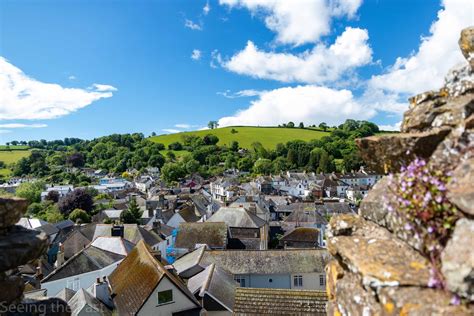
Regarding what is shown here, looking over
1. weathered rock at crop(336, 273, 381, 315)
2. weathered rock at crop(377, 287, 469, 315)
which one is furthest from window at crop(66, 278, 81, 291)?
weathered rock at crop(377, 287, 469, 315)

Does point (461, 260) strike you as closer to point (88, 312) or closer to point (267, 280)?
point (88, 312)

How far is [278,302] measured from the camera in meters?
14.1

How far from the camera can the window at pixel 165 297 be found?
49.8ft

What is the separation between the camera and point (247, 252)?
91.0 feet

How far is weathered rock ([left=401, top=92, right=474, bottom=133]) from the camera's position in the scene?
3617 millimetres

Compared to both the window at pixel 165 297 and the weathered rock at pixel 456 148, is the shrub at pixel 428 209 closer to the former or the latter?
the weathered rock at pixel 456 148

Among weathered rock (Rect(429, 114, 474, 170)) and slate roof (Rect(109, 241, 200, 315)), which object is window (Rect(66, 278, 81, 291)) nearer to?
slate roof (Rect(109, 241, 200, 315))

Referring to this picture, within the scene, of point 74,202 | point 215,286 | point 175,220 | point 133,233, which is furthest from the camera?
point 74,202

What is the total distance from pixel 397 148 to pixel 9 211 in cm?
498

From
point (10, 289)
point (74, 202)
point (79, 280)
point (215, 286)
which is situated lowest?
point (74, 202)

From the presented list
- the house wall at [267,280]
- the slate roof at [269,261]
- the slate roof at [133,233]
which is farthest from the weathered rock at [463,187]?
the slate roof at [133,233]

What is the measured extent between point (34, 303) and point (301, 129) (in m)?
201

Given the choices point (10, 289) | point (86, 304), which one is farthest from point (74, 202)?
point (10, 289)

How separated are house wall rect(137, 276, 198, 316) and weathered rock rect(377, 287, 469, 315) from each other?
13964mm
